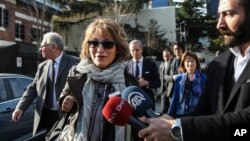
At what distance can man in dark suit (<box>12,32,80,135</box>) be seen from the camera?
5492 mm

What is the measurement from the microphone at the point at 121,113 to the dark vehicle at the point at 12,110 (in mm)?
5062

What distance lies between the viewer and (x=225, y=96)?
245 cm

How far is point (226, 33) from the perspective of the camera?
244 centimetres

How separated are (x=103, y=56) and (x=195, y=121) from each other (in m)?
1.54

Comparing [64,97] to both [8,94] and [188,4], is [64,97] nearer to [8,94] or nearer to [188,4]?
[8,94]

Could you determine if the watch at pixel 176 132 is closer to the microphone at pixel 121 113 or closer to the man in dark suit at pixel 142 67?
the microphone at pixel 121 113

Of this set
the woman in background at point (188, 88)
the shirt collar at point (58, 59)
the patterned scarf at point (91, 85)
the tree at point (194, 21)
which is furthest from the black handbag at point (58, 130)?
the tree at point (194, 21)

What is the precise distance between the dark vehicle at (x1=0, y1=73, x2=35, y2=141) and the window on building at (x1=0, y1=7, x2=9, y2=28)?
66.2ft

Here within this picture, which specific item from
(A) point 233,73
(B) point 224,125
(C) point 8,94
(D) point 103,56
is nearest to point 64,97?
(D) point 103,56

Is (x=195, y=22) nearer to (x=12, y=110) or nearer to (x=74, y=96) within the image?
(x=12, y=110)

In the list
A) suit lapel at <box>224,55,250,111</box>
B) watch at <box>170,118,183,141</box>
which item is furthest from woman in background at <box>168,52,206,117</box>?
watch at <box>170,118,183,141</box>

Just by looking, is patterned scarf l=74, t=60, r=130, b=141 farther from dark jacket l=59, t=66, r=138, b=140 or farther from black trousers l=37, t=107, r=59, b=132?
black trousers l=37, t=107, r=59, b=132

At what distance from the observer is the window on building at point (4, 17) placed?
27.2m

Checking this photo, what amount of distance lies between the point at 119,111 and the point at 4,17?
88.8ft
